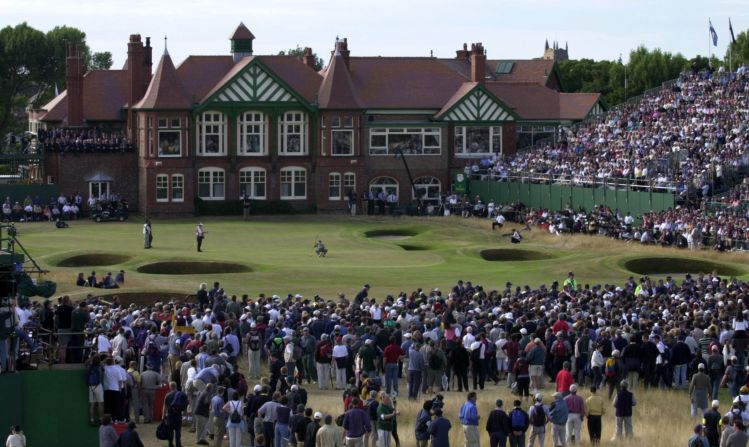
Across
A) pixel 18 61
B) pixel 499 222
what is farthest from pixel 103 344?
pixel 18 61

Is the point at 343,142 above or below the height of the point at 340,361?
above

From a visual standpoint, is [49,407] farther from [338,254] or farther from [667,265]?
[338,254]

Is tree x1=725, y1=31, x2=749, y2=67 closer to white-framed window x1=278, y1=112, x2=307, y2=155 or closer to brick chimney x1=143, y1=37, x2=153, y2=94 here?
white-framed window x1=278, y1=112, x2=307, y2=155

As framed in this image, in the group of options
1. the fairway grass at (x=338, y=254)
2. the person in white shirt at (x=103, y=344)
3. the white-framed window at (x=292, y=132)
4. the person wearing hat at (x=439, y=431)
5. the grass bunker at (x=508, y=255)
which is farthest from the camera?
the white-framed window at (x=292, y=132)

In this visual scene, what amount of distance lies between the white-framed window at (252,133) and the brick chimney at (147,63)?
19.0 feet

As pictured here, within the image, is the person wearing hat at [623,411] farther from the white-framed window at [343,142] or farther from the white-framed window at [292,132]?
the white-framed window at [292,132]

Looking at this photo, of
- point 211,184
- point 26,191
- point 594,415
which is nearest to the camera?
point 594,415

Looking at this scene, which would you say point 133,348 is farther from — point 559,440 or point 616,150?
point 616,150

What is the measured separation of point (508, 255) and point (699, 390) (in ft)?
101

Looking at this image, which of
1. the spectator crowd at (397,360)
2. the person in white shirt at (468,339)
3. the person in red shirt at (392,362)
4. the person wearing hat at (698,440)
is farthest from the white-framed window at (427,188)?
the person wearing hat at (698,440)

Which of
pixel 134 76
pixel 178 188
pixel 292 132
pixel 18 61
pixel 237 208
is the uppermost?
pixel 18 61

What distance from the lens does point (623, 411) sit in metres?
28.0

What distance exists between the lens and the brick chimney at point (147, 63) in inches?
3228

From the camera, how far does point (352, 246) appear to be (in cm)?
6450
